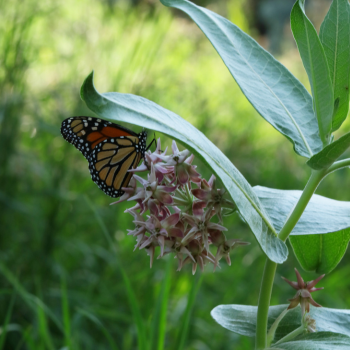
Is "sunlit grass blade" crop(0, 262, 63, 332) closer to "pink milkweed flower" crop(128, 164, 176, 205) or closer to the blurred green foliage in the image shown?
the blurred green foliage

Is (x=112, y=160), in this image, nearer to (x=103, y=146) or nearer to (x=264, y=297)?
Result: (x=103, y=146)

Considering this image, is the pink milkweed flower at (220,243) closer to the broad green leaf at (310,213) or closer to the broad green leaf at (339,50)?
the broad green leaf at (310,213)

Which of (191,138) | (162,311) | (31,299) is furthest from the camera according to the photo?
(31,299)

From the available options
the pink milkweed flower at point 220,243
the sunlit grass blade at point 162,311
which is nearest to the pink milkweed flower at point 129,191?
the pink milkweed flower at point 220,243

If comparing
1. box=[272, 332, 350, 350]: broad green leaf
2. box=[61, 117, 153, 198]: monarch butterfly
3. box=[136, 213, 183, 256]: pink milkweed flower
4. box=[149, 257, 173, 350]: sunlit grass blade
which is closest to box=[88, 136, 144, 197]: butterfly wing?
box=[61, 117, 153, 198]: monarch butterfly

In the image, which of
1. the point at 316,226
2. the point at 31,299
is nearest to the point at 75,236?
the point at 31,299
